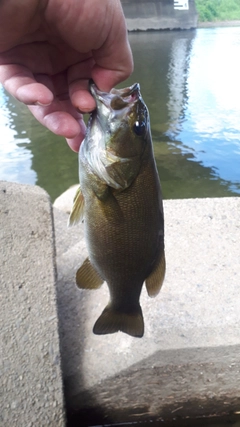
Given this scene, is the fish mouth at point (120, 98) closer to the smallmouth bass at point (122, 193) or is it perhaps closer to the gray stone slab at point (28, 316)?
the smallmouth bass at point (122, 193)

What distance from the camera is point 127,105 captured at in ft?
4.62

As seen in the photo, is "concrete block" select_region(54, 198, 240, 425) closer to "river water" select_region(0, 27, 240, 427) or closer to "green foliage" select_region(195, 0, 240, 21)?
"river water" select_region(0, 27, 240, 427)

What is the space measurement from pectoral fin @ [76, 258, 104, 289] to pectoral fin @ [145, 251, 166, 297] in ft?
0.65

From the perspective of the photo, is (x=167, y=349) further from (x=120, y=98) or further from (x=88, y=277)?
(x=120, y=98)

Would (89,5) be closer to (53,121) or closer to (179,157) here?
(53,121)

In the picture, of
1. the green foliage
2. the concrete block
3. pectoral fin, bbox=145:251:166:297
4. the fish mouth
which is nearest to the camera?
the fish mouth

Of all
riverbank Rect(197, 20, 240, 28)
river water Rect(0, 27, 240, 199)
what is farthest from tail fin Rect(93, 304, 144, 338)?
riverbank Rect(197, 20, 240, 28)

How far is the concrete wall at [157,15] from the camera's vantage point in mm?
24672

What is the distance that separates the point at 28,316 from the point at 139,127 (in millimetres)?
1277

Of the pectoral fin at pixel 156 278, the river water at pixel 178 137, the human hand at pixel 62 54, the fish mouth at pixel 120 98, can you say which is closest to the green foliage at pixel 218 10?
the river water at pixel 178 137

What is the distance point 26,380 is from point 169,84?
38.1 ft

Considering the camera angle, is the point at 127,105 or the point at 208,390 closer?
the point at 127,105

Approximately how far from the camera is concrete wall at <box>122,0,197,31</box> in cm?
2467

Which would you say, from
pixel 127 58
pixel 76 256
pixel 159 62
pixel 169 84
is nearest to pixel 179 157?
pixel 76 256
